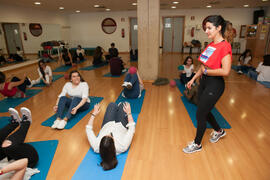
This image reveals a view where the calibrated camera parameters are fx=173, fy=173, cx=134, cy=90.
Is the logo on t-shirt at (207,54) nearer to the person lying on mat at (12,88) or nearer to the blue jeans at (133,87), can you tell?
the blue jeans at (133,87)

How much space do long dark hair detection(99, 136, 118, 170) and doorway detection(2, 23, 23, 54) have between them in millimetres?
7943

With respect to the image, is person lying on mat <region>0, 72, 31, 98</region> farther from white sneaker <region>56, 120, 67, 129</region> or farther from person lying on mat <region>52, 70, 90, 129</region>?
white sneaker <region>56, 120, 67, 129</region>

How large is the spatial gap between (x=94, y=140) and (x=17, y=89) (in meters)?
2.97

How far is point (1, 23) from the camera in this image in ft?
22.6

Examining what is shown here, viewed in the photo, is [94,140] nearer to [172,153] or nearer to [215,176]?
[172,153]

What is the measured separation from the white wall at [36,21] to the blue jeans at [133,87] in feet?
20.9

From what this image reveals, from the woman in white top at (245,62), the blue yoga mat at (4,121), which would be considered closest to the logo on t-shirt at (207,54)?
the blue yoga mat at (4,121)

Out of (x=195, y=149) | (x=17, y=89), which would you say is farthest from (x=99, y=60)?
(x=195, y=149)

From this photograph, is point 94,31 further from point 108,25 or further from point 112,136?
point 112,136

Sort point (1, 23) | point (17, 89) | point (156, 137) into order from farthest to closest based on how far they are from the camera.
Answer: point (1, 23), point (17, 89), point (156, 137)

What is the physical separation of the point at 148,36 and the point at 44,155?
3766mm

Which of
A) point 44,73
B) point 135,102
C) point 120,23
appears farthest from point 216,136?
point 120,23

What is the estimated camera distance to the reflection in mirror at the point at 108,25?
34.9 ft

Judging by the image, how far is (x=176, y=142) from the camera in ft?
7.43
